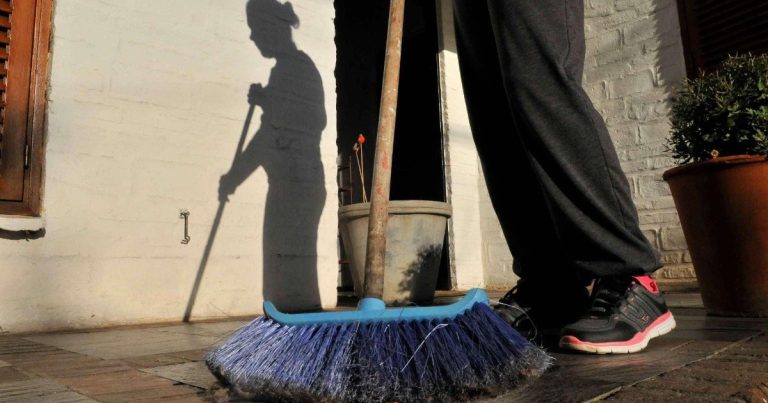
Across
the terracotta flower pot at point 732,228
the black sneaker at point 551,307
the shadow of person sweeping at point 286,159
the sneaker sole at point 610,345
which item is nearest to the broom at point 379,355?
the sneaker sole at point 610,345

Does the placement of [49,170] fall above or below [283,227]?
above

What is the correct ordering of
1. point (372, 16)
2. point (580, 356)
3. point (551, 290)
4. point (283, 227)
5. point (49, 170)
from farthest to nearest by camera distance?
point (372, 16), point (283, 227), point (49, 170), point (551, 290), point (580, 356)

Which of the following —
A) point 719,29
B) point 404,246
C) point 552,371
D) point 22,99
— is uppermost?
point 719,29

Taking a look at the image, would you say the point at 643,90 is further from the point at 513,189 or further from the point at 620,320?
the point at 620,320

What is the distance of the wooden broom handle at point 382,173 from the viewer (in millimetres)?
945

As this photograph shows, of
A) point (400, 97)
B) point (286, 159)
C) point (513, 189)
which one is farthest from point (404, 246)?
point (400, 97)

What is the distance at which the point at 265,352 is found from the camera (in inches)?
32.8

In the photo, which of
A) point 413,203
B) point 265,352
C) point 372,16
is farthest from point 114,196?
point 372,16

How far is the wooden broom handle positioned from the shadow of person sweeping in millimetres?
1502

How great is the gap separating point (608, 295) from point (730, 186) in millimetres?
946

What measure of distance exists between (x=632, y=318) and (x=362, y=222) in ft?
5.79

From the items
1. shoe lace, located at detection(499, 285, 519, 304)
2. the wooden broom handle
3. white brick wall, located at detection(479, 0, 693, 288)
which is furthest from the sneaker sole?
white brick wall, located at detection(479, 0, 693, 288)

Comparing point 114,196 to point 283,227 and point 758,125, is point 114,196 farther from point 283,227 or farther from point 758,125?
point 758,125

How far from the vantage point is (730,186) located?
173cm
